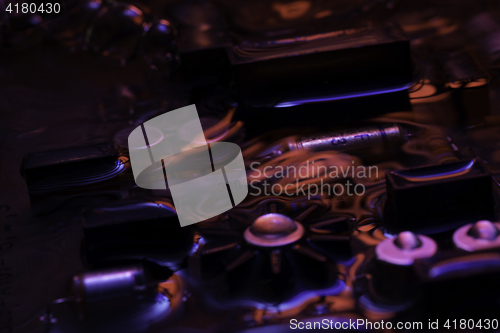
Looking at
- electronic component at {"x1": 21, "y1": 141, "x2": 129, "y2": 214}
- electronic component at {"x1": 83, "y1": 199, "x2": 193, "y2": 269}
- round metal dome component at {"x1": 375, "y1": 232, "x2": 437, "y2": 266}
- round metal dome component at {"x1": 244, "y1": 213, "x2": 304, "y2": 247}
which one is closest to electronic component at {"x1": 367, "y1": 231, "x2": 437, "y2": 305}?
round metal dome component at {"x1": 375, "y1": 232, "x2": 437, "y2": 266}

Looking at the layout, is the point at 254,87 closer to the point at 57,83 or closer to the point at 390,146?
the point at 390,146

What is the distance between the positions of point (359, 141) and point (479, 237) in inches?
15.0

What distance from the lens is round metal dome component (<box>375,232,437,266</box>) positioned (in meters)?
0.83

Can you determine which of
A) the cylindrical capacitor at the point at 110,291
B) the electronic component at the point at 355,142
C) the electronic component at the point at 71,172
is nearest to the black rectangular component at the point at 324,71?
the electronic component at the point at 355,142

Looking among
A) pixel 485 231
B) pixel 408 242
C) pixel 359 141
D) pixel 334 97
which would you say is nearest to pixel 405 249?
pixel 408 242

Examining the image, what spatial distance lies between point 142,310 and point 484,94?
87 centimetres

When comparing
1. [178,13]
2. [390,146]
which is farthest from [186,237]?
[178,13]

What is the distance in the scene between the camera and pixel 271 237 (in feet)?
2.89

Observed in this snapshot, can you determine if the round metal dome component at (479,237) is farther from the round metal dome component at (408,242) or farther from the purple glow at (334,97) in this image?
the purple glow at (334,97)

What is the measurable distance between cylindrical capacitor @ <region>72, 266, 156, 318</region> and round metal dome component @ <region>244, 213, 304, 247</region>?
0.55 feet

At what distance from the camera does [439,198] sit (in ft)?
3.12

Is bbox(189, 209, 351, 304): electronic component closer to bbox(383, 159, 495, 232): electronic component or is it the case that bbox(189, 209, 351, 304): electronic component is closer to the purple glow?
bbox(383, 159, 495, 232): electronic component

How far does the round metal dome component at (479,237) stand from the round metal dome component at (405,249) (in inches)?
1.6

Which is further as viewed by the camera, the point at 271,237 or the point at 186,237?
the point at 186,237
